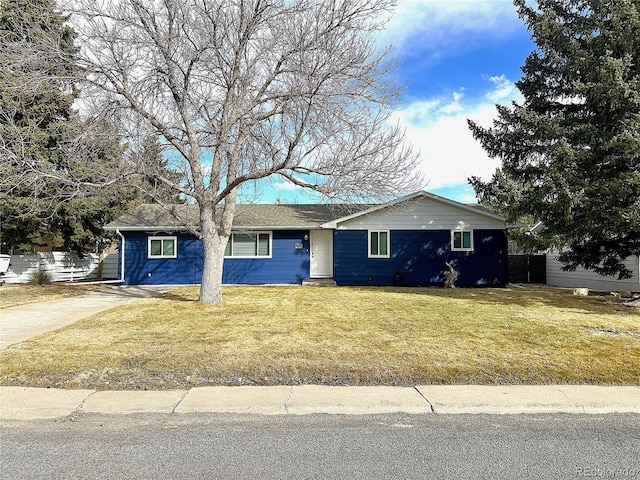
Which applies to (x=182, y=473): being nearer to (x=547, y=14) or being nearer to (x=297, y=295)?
(x=297, y=295)

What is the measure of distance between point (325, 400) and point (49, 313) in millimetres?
8277

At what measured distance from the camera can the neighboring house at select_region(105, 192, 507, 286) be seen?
16.9 meters

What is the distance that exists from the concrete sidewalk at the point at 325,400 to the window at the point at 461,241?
1254 cm

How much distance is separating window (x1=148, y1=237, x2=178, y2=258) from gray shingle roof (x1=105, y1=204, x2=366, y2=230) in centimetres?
75

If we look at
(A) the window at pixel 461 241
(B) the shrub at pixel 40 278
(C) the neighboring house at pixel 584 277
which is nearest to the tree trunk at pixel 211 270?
(C) the neighboring house at pixel 584 277

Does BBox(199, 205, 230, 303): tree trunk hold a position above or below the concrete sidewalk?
above

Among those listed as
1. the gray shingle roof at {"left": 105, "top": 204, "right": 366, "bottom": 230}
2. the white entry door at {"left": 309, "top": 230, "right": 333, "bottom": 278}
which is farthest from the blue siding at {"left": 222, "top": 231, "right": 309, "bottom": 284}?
the gray shingle roof at {"left": 105, "top": 204, "right": 366, "bottom": 230}

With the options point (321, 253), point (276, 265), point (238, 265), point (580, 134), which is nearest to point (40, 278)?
point (238, 265)

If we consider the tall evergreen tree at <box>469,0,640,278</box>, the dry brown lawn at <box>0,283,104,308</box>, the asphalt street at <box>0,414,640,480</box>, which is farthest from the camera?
the dry brown lawn at <box>0,283,104,308</box>

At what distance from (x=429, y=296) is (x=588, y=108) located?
7125 mm

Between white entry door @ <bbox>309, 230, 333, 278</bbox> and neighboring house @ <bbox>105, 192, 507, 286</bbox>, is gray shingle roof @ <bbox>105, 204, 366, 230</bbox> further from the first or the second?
white entry door @ <bbox>309, 230, 333, 278</bbox>

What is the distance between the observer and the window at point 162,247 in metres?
17.4

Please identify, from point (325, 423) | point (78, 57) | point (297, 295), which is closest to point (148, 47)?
point (78, 57)

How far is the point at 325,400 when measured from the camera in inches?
169
